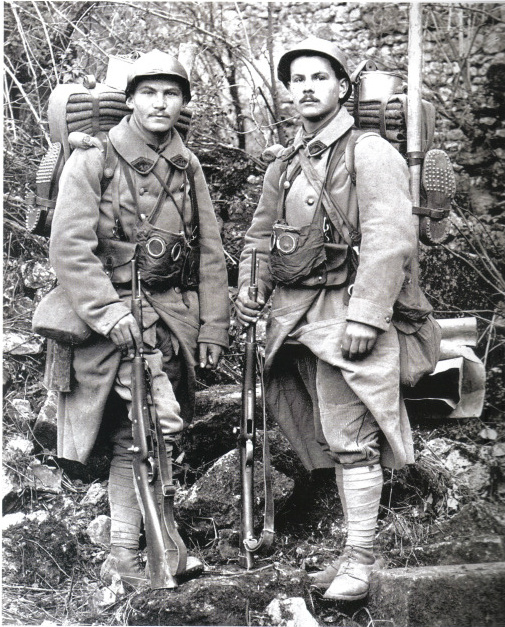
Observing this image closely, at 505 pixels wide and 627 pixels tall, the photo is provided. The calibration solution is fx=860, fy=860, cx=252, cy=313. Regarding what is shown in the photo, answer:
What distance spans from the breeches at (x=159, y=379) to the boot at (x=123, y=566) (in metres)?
0.62

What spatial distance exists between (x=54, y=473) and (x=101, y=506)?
1.39 feet

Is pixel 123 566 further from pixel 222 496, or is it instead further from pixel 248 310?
pixel 248 310

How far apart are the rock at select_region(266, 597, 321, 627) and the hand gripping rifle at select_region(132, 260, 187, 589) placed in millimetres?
430

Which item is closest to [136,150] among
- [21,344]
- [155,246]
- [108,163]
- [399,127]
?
[108,163]

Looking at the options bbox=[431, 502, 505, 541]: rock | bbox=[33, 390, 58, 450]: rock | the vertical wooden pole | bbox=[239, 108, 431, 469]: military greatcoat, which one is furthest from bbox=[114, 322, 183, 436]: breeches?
bbox=[431, 502, 505, 541]: rock

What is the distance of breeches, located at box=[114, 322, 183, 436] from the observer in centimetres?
378

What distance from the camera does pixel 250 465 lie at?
3895 mm

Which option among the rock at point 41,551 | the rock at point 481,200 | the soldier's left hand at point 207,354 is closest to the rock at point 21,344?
the rock at point 41,551

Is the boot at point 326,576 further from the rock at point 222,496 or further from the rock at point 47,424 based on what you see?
the rock at point 47,424

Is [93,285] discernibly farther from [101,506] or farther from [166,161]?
[101,506]

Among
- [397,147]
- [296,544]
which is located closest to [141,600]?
[296,544]

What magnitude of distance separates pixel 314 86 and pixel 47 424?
253 centimetres

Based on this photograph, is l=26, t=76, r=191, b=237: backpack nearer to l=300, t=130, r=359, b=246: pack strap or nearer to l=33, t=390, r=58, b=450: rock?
l=300, t=130, r=359, b=246: pack strap

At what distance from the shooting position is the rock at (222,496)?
14.4ft
